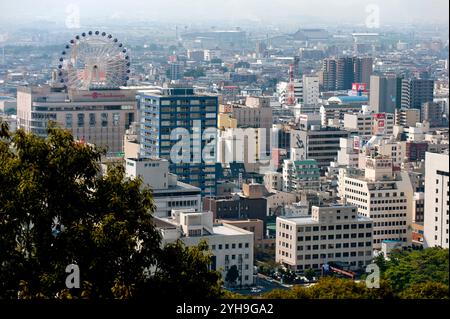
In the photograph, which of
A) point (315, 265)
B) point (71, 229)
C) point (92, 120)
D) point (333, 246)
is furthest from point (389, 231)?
point (71, 229)

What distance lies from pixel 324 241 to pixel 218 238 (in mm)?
1561

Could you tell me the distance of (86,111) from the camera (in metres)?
18.0

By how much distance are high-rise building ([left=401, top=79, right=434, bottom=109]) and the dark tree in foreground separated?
18.9 metres

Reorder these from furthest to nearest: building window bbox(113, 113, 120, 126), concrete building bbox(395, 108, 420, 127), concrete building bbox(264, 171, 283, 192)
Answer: concrete building bbox(395, 108, 420, 127), building window bbox(113, 113, 120, 126), concrete building bbox(264, 171, 283, 192)

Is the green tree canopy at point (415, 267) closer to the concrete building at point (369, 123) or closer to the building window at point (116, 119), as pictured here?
the building window at point (116, 119)

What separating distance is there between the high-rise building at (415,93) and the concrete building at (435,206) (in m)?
11.5

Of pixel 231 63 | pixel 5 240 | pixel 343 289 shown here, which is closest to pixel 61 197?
pixel 5 240

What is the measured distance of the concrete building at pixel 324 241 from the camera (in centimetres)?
1046

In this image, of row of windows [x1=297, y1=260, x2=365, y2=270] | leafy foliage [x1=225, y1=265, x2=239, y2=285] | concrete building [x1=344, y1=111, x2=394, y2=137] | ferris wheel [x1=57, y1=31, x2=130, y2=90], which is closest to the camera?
leafy foliage [x1=225, y1=265, x2=239, y2=285]

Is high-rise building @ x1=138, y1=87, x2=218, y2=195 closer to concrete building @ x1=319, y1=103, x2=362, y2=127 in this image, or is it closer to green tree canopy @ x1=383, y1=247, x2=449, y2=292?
concrete building @ x1=319, y1=103, x2=362, y2=127

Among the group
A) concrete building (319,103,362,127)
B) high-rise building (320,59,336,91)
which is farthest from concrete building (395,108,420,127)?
high-rise building (320,59,336,91)

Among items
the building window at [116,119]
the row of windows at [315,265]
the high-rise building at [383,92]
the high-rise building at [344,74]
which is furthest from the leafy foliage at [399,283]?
the high-rise building at [344,74]

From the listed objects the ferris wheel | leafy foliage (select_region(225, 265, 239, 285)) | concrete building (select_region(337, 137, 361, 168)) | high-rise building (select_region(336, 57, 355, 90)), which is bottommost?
leafy foliage (select_region(225, 265, 239, 285))

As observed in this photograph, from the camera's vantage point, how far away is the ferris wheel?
18938 mm
